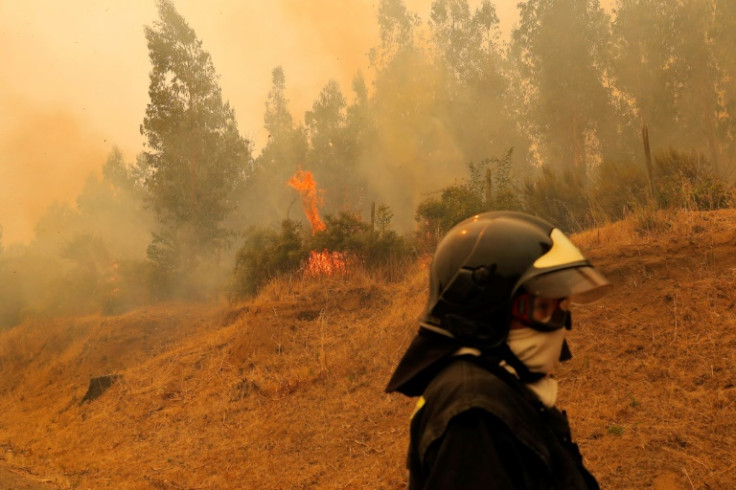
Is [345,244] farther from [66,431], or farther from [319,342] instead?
[66,431]

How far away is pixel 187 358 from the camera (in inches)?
558

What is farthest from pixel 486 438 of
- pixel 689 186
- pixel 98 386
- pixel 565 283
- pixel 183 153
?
pixel 183 153

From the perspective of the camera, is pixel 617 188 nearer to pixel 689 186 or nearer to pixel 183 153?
pixel 689 186

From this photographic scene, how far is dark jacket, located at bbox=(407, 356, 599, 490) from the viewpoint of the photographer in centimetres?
144

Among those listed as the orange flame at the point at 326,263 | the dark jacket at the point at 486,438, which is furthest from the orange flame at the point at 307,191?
A: the dark jacket at the point at 486,438

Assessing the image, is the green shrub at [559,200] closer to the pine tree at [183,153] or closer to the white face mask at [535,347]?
the white face mask at [535,347]

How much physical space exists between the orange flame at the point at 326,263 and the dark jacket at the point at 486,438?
14138 mm

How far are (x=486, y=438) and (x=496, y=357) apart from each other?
1.04 ft

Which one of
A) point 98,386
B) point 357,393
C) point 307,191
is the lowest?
point 98,386

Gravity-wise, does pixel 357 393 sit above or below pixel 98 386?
above

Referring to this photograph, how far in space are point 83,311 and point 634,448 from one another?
83.9 feet

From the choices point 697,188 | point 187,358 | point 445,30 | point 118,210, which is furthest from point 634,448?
point 118,210

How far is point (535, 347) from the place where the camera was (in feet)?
5.87

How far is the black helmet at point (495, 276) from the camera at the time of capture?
5.86 ft
